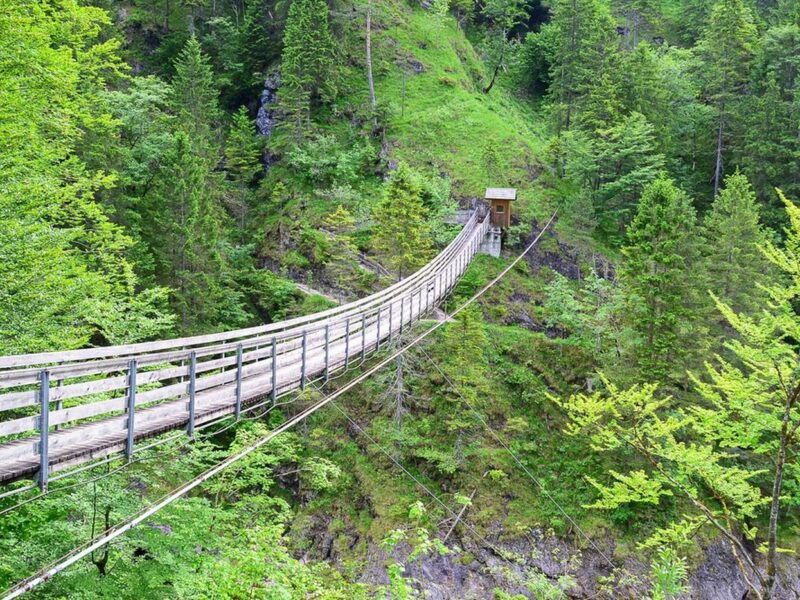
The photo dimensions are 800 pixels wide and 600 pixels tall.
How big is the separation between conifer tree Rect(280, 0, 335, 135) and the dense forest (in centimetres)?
15

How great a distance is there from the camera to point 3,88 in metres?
8.07

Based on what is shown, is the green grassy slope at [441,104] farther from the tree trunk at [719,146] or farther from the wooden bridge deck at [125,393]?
the wooden bridge deck at [125,393]

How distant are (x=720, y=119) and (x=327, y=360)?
28.4m

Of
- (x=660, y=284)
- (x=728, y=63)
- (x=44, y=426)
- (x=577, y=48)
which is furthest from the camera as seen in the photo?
(x=577, y=48)

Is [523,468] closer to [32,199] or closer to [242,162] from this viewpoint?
[32,199]

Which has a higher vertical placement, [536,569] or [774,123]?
[774,123]

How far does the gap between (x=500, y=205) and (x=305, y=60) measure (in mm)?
12314

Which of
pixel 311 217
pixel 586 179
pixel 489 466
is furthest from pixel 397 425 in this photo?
pixel 586 179

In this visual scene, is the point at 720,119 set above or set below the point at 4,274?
above

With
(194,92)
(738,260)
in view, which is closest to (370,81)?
(194,92)

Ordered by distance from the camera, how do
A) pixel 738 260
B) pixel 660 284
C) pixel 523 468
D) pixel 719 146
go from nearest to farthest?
pixel 660 284
pixel 523 468
pixel 738 260
pixel 719 146

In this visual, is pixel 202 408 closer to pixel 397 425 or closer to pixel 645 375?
pixel 397 425

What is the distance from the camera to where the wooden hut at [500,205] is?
78.4ft

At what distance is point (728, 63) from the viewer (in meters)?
29.5
